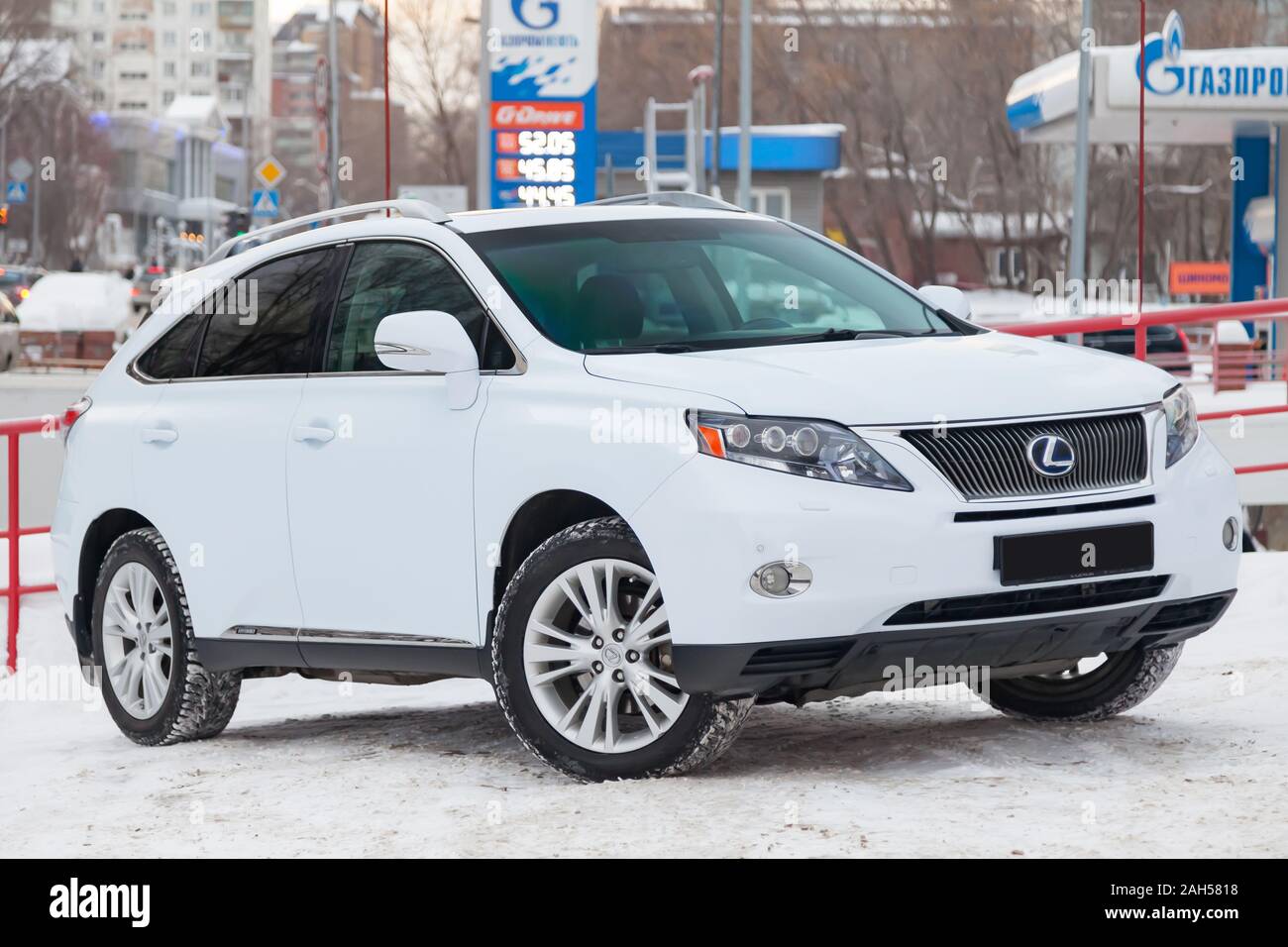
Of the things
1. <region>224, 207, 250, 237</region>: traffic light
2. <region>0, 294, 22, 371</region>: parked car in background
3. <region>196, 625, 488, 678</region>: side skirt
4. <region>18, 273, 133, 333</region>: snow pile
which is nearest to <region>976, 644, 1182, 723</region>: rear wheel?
<region>196, 625, 488, 678</region>: side skirt

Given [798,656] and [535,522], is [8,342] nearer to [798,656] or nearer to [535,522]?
[535,522]

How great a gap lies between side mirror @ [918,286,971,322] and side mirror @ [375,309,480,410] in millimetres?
1757

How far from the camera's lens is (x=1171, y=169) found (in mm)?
69625

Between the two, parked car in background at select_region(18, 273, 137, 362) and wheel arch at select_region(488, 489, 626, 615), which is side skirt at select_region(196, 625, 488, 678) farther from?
parked car in background at select_region(18, 273, 137, 362)

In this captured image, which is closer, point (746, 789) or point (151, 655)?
point (746, 789)

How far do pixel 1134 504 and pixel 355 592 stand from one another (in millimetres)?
2429

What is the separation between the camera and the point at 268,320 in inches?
290

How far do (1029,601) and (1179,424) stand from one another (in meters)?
0.91

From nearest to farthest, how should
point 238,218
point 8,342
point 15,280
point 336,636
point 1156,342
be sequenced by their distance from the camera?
point 336,636 < point 1156,342 < point 8,342 < point 238,218 < point 15,280

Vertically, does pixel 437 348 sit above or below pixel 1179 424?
above

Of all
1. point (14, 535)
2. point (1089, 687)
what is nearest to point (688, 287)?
point (1089, 687)

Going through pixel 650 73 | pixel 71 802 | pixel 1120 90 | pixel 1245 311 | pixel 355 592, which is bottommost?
pixel 71 802
